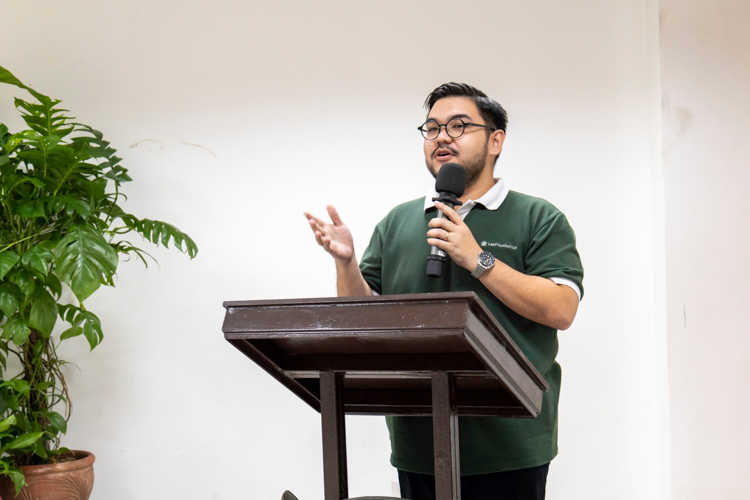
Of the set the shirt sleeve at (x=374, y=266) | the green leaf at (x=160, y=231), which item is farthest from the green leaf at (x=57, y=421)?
the shirt sleeve at (x=374, y=266)

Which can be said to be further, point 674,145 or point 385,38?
point 385,38

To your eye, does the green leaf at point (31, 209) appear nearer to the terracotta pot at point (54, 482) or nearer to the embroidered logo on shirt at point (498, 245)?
the terracotta pot at point (54, 482)

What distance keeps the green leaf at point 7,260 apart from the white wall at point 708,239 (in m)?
2.22

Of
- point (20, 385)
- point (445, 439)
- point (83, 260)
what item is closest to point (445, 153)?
point (445, 439)

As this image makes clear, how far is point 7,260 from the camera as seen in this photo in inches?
84.0

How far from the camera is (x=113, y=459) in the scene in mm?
2789

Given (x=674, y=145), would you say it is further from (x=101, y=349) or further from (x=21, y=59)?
(x=21, y=59)

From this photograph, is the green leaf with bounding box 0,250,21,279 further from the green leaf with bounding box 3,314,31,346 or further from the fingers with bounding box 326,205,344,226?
the fingers with bounding box 326,205,344,226

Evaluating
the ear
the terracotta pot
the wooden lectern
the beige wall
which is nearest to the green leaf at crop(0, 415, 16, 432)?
the terracotta pot

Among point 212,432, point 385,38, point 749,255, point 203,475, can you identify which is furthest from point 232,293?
point 749,255

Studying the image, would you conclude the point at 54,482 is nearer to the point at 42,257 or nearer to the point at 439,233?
the point at 42,257

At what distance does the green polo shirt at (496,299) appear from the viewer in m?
1.50

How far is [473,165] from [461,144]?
0.06 metres

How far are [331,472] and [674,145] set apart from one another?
1899 millimetres
